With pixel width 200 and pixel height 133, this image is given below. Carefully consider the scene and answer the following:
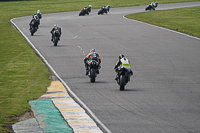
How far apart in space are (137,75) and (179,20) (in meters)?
32.4

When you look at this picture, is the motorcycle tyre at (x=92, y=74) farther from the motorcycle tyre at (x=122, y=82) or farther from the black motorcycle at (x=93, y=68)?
the motorcycle tyre at (x=122, y=82)

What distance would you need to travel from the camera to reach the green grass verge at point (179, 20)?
43156mm

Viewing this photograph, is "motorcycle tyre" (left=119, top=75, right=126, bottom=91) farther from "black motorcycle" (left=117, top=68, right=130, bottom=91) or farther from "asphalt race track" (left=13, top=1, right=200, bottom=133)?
"asphalt race track" (left=13, top=1, right=200, bottom=133)

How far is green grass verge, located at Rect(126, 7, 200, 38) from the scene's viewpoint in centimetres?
4316

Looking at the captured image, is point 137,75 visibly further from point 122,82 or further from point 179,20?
point 179,20

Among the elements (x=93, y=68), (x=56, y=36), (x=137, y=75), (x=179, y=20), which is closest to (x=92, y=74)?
(x=93, y=68)

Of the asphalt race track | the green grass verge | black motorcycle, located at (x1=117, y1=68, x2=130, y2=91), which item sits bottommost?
the green grass verge

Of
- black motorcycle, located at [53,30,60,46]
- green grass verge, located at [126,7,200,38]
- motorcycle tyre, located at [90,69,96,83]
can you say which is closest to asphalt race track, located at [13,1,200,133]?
motorcycle tyre, located at [90,69,96,83]

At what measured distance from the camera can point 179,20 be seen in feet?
172

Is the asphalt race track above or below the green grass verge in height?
above

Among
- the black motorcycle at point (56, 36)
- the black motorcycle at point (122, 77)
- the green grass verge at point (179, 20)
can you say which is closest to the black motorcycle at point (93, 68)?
the black motorcycle at point (122, 77)

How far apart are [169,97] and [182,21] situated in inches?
1417

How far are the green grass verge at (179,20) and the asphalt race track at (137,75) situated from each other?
87.1 inches

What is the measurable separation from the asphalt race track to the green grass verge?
2213 mm
